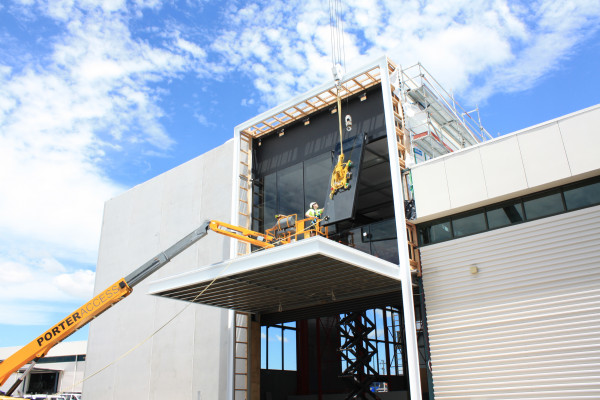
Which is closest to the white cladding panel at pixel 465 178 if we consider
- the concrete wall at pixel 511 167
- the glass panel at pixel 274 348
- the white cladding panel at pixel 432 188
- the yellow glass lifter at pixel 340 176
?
the concrete wall at pixel 511 167

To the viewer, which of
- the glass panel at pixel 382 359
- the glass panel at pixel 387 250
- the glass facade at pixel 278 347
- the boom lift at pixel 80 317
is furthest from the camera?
the glass panel at pixel 382 359

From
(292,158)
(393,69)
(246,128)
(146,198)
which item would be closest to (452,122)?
(393,69)

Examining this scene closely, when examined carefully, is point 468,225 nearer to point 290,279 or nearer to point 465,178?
point 465,178

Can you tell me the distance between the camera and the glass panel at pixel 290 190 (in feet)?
69.1

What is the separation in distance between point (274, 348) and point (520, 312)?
593 inches

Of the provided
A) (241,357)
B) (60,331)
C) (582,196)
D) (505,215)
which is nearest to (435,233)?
(505,215)

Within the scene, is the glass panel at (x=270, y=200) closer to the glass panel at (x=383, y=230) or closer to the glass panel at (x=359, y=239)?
the glass panel at (x=359, y=239)

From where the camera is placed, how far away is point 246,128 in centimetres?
2342

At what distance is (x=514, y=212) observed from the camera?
15.8 meters

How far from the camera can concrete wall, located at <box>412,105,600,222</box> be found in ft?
47.7

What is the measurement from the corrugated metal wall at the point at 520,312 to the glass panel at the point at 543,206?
0.26 meters

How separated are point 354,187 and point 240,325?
8.25 meters

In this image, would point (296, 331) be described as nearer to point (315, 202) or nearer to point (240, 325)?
point (240, 325)

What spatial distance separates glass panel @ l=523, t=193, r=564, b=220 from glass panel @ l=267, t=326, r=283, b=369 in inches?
602
